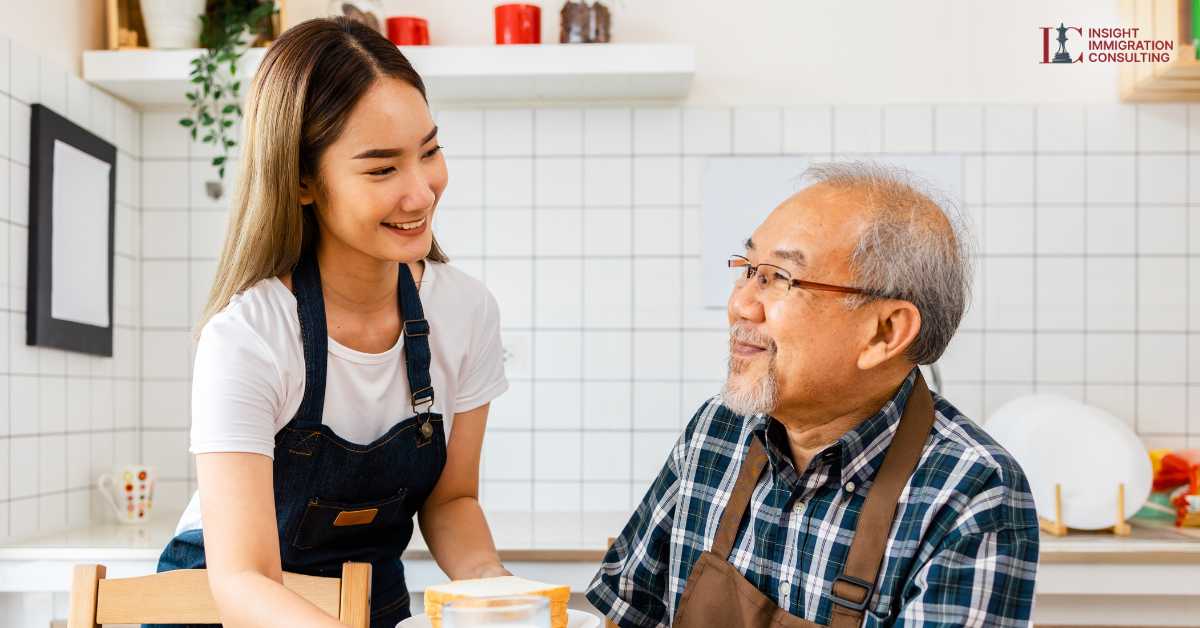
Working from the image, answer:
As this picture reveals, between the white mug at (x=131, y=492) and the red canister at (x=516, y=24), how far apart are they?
1.42 m

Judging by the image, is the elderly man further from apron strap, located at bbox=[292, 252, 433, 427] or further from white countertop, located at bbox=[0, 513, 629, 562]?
white countertop, located at bbox=[0, 513, 629, 562]

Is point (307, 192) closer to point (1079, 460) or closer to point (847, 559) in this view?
point (847, 559)

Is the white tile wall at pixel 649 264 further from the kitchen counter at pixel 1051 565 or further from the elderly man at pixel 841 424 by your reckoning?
the elderly man at pixel 841 424

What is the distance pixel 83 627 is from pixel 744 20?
228 cm

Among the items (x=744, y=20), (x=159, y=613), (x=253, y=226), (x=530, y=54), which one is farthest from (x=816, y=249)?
(x=744, y=20)

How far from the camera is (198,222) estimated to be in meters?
3.10

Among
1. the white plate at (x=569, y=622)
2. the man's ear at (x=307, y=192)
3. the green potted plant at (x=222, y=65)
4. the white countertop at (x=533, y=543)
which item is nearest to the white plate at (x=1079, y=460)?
the white countertop at (x=533, y=543)

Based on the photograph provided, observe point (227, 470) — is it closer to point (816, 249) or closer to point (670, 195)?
point (816, 249)

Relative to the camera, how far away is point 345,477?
1476mm

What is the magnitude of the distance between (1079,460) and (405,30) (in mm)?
1972

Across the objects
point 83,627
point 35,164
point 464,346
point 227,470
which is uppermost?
point 35,164

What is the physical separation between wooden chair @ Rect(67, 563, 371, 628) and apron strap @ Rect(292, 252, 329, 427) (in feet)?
0.66

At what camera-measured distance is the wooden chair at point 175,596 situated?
137 cm

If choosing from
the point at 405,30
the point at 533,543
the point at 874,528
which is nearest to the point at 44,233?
the point at 405,30
